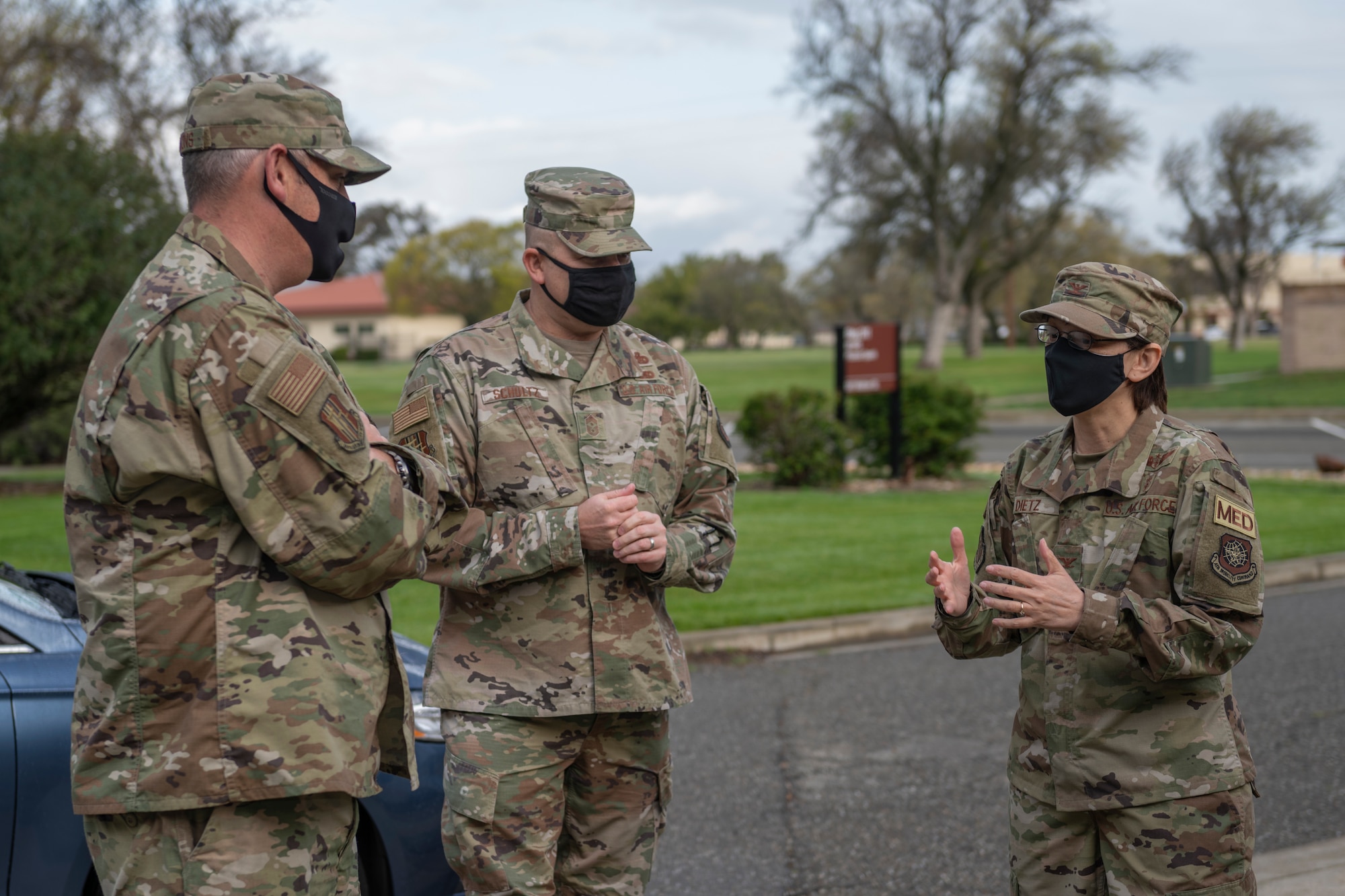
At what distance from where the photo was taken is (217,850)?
2113 mm

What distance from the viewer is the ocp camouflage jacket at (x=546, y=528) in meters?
2.97

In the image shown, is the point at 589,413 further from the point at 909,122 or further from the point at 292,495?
the point at 909,122

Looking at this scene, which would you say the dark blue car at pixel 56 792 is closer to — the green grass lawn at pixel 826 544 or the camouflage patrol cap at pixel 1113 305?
the camouflage patrol cap at pixel 1113 305

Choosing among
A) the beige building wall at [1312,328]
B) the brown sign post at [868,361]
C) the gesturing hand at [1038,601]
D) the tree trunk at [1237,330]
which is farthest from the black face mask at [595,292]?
the tree trunk at [1237,330]

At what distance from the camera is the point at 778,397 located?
48.1 feet

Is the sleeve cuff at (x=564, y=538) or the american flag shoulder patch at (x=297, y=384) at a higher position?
the american flag shoulder patch at (x=297, y=384)

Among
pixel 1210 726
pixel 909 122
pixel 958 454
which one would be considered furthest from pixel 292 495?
pixel 909 122

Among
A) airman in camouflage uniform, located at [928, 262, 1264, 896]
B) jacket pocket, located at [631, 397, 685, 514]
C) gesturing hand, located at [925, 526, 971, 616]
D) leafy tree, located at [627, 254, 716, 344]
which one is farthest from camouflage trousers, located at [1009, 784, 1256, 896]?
leafy tree, located at [627, 254, 716, 344]

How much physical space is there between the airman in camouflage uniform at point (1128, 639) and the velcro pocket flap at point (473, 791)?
1.17 metres

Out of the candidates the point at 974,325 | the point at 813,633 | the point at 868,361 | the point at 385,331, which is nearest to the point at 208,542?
the point at 813,633

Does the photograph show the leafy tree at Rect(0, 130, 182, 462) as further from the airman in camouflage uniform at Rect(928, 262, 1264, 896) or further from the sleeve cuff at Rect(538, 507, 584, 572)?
the airman in camouflage uniform at Rect(928, 262, 1264, 896)

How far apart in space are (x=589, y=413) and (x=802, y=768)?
9.41ft

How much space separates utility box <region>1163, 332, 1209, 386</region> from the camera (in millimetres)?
33656

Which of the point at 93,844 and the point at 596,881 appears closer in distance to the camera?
the point at 93,844
